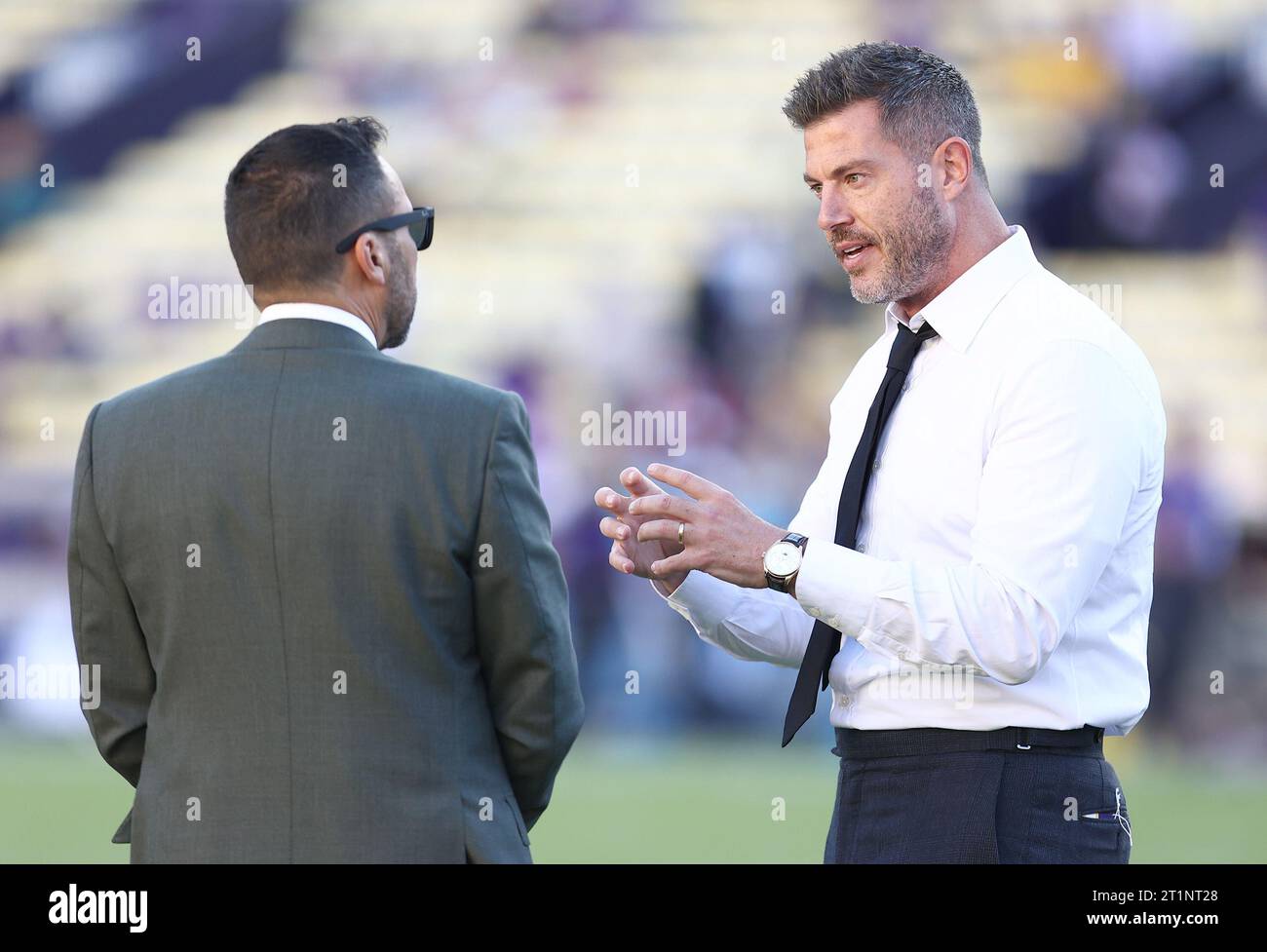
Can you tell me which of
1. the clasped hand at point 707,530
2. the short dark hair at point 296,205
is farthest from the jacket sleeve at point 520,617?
the short dark hair at point 296,205

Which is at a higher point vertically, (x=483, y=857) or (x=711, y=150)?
(x=711, y=150)

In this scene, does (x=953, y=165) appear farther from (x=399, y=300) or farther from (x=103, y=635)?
(x=103, y=635)

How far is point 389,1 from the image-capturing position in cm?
1166

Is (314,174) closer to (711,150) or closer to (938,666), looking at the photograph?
(938,666)

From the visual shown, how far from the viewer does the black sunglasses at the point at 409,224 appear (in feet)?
8.08

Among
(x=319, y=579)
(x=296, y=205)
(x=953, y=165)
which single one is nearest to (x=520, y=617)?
(x=319, y=579)

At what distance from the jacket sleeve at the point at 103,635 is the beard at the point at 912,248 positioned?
1287 millimetres

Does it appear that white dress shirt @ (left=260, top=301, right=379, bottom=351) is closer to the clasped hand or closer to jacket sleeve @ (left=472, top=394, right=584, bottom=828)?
jacket sleeve @ (left=472, top=394, right=584, bottom=828)

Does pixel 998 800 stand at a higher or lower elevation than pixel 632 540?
lower

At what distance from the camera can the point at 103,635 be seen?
2482 mm

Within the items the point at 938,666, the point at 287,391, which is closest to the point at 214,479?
the point at 287,391

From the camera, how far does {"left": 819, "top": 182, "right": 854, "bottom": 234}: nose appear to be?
9.18ft

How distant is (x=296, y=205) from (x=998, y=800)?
1.37m

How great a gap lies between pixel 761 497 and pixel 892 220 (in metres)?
6.48
